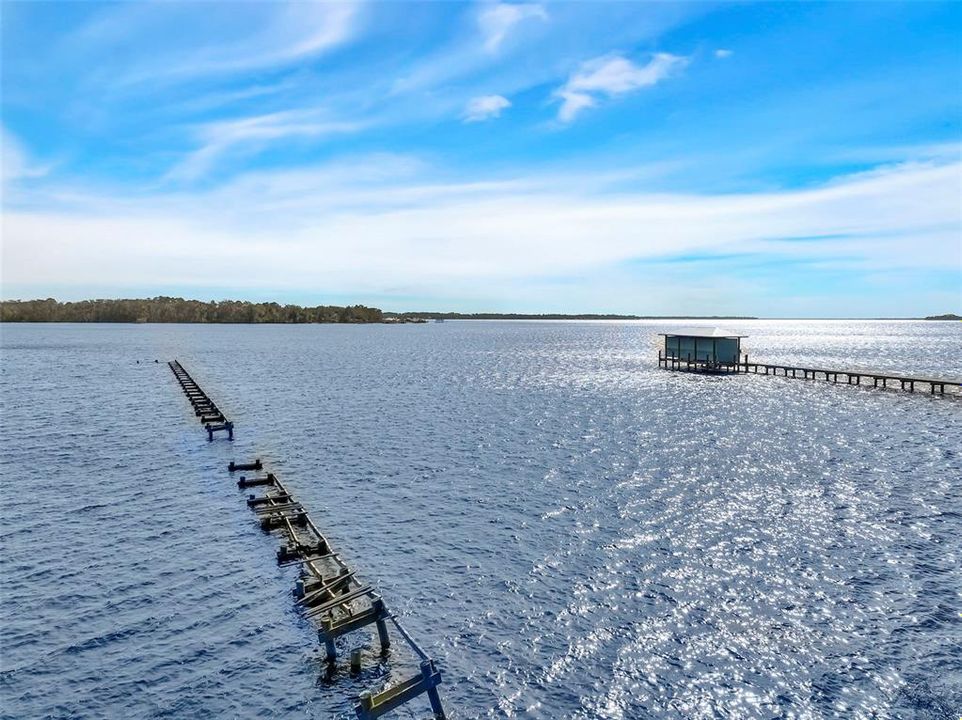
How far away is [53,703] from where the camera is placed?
56.2 feet

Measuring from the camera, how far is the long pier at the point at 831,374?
77312 mm

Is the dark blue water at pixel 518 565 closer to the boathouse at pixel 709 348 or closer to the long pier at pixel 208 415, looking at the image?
the long pier at pixel 208 415

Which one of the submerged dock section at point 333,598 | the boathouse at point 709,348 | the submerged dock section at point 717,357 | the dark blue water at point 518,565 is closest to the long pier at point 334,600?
the submerged dock section at point 333,598

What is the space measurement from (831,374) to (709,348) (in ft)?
59.7

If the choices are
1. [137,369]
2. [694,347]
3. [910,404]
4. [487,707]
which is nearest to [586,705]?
[487,707]

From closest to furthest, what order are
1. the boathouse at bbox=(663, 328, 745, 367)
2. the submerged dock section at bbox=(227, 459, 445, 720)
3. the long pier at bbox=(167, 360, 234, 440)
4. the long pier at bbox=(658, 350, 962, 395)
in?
the submerged dock section at bbox=(227, 459, 445, 720)
the long pier at bbox=(167, 360, 234, 440)
the long pier at bbox=(658, 350, 962, 395)
the boathouse at bbox=(663, 328, 745, 367)

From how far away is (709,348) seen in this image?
9788 cm

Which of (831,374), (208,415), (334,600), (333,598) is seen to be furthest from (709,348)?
(334,600)

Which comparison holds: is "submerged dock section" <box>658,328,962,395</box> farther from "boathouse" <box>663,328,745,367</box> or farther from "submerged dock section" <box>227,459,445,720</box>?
"submerged dock section" <box>227,459,445,720</box>

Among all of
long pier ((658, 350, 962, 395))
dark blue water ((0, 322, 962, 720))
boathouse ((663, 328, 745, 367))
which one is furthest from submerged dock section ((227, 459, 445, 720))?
boathouse ((663, 328, 745, 367))

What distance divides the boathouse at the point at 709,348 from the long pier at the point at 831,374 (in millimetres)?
413

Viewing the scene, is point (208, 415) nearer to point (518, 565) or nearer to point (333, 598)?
point (333, 598)

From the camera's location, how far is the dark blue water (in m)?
17.7

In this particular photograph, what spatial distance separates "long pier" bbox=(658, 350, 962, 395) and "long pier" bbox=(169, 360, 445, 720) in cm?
7541
